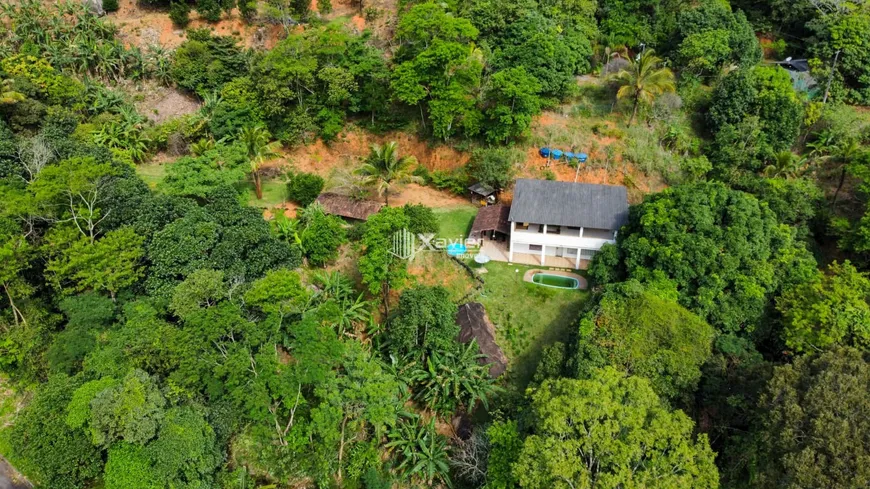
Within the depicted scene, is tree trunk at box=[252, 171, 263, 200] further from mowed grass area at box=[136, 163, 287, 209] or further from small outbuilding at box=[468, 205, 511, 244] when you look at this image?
small outbuilding at box=[468, 205, 511, 244]

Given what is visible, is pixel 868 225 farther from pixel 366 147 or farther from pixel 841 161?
pixel 366 147

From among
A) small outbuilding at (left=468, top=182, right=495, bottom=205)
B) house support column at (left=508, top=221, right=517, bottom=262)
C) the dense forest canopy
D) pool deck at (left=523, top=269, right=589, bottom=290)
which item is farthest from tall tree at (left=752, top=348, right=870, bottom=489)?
small outbuilding at (left=468, top=182, right=495, bottom=205)

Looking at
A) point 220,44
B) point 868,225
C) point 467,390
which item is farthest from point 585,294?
point 220,44

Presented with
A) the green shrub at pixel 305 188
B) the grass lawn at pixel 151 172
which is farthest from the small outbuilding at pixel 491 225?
the grass lawn at pixel 151 172

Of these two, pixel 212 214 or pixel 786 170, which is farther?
pixel 786 170

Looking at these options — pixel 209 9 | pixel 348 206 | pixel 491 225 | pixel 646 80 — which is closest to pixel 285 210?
pixel 348 206

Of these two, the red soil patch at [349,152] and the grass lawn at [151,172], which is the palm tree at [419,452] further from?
the grass lawn at [151,172]

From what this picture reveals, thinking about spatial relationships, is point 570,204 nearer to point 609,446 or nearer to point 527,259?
point 527,259
